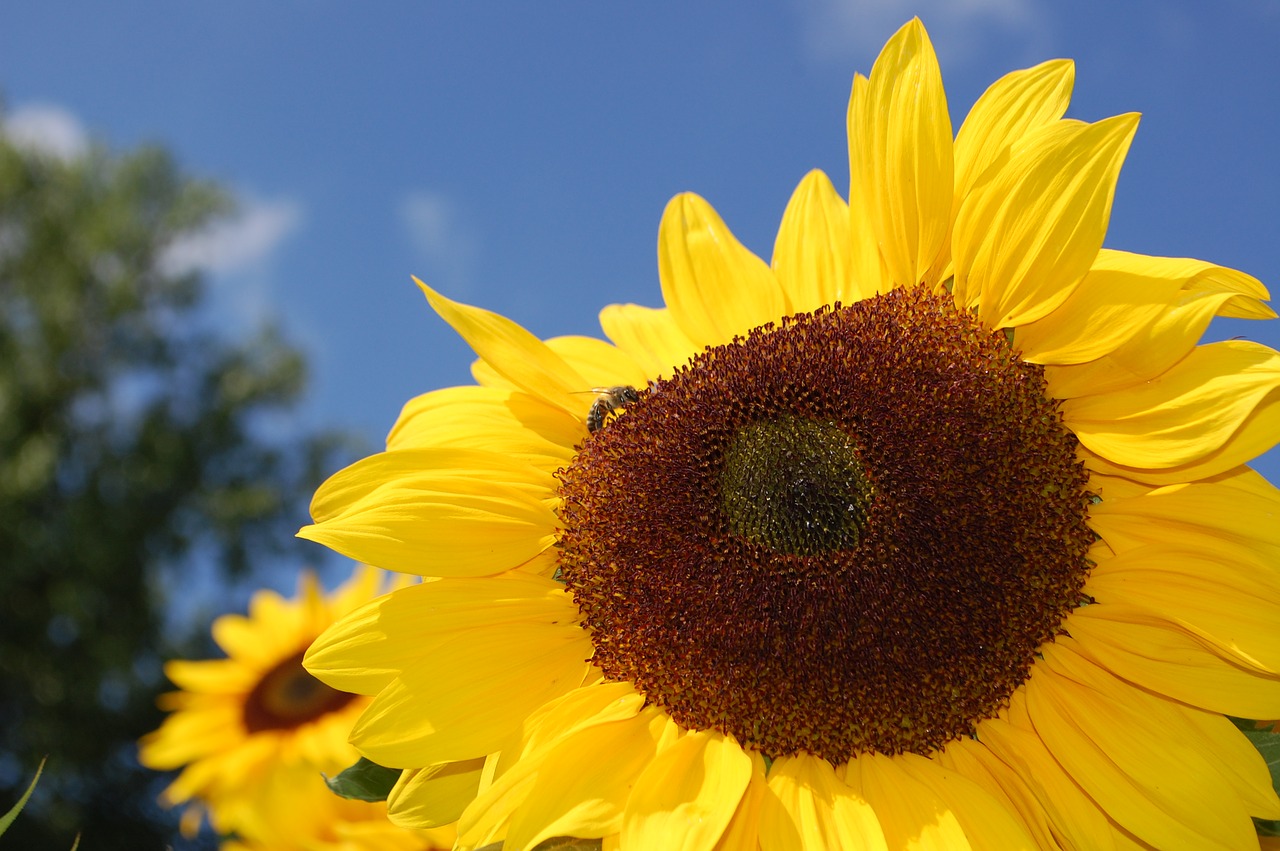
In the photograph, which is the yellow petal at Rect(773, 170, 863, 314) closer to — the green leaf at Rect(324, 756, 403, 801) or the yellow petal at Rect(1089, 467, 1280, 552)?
the yellow petal at Rect(1089, 467, 1280, 552)

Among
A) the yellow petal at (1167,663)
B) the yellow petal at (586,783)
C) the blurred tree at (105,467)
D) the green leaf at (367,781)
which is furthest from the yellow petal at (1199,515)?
the blurred tree at (105,467)

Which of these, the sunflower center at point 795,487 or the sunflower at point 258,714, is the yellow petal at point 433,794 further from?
the sunflower at point 258,714

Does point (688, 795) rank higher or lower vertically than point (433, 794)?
lower

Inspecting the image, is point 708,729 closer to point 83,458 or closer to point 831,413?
point 831,413

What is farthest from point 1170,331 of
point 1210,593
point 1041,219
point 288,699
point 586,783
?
point 288,699

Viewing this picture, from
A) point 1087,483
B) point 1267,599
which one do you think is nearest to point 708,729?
point 1087,483

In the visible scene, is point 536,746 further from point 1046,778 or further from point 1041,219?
point 1041,219

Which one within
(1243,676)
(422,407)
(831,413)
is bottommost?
(1243,676)
